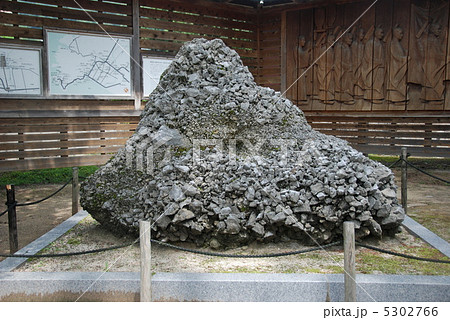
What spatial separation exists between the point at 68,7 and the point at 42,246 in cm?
597

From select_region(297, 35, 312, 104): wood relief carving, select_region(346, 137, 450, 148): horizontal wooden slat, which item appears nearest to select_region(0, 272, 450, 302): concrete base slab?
select_region(346, 137, 450, 148): horizontal wooden slat

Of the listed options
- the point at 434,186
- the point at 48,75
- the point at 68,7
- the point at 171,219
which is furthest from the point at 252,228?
the point at 68,7

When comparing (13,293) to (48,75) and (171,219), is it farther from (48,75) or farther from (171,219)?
(48,75)

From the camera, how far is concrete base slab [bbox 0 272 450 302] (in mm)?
3197

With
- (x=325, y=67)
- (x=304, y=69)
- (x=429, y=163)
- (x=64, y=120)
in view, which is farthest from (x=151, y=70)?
(x=429, y=163)

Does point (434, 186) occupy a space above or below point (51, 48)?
below

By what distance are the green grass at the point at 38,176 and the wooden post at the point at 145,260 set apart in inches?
258

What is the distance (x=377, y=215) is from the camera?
408 cm

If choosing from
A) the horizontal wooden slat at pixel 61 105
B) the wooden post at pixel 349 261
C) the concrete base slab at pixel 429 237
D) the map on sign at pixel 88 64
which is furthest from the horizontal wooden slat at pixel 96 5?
the wooden post at pixel 349 261

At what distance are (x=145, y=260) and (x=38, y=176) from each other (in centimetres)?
717

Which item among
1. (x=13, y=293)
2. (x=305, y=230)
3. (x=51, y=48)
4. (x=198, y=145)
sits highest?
(x=51, y=48)

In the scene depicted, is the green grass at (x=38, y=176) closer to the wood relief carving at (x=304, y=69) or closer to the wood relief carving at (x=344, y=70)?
the wood relief carving at (x=304, y=69)

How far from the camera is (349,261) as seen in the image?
9.78ft
